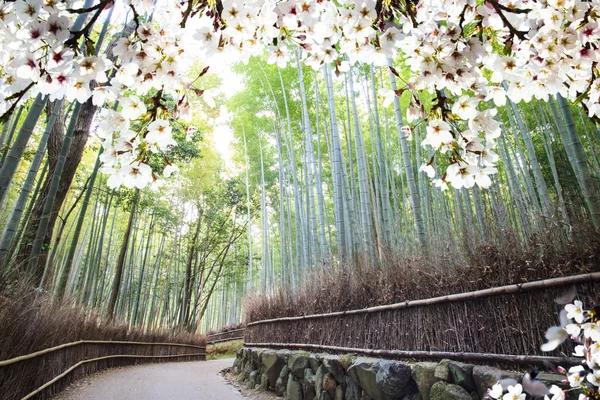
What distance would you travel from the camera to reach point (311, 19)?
39.8 inches

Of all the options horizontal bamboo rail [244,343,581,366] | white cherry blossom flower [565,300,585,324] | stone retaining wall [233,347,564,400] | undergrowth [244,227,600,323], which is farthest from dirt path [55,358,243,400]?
white cherry blossom flower [565,300,585,324]

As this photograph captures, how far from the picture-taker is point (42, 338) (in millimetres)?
2926

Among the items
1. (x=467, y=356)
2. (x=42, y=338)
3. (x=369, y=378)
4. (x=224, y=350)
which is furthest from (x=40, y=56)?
(x=224, y=350)

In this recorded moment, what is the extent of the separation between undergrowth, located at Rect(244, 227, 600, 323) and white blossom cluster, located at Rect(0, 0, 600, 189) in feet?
2.58

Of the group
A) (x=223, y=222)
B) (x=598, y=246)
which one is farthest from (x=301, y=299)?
(x=223, y=222)

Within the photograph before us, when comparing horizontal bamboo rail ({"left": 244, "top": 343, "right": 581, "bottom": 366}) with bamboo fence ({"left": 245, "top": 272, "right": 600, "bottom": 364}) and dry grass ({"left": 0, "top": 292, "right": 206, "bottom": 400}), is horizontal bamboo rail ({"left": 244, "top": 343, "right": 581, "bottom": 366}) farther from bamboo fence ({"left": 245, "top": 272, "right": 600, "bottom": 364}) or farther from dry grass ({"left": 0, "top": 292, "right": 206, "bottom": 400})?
dry grass ({"left": 0, "top": 292, "right": 206, "bottom": 400})

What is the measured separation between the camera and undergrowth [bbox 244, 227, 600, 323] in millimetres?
1660

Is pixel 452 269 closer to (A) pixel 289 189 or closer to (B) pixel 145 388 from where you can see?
(B) pixel 145 388

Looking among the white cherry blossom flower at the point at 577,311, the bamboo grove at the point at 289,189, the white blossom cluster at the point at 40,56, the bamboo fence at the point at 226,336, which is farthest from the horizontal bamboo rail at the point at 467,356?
the bamboo fence at the point at 226,336

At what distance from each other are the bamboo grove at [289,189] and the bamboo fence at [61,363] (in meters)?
0.61

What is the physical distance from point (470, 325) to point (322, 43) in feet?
5.41

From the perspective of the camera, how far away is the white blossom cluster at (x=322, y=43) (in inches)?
36.1

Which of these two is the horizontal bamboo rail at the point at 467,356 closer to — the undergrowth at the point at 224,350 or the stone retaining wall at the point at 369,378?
the stone retaining wall at the point at 369,378

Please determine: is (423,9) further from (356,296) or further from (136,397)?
(136,397)
